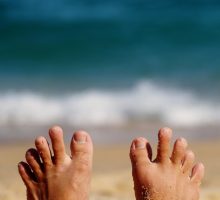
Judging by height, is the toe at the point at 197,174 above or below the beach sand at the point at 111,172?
below

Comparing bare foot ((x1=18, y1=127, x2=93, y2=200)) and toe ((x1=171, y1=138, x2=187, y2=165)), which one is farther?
toe ((x1=171, y1=138, x2=187, y2=165))

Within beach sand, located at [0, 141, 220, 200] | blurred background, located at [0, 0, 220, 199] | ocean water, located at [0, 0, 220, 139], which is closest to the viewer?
beach sand, located at [0, 141, 220, 200]

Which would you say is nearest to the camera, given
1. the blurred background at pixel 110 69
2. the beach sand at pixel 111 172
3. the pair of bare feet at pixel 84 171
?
the pair of bare feet at pixel 84 171

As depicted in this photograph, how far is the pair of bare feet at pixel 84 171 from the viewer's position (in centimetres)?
252

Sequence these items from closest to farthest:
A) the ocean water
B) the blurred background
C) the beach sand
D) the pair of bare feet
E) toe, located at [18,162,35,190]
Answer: the pair of bare feet
toe, located at [18,162,35,190]
the beach sand
the blurred background
the ocean water

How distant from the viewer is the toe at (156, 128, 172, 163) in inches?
102

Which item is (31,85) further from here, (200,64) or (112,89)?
(200,64)

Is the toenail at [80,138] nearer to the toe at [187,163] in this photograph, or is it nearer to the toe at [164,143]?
the toe at [164,143]

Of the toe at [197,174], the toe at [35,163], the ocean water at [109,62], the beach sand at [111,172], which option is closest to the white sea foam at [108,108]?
the ocean water at [109,62]

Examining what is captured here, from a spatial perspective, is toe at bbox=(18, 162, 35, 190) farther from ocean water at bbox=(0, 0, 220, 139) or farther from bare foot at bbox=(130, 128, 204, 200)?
ocean water at bbox=(0, 0, 220, 139)

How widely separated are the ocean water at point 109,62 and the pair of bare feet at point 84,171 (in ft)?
6.87

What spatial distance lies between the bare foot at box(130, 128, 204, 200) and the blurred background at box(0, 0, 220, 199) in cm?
79

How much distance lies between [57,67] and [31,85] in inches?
30.3

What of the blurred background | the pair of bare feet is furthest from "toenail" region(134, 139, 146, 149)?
the blurred background
